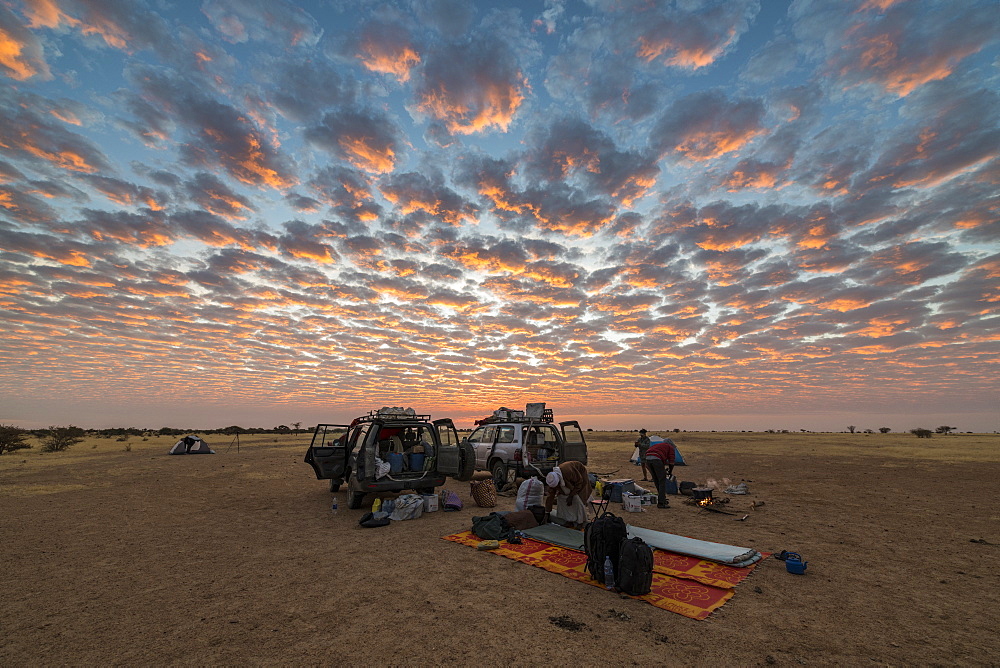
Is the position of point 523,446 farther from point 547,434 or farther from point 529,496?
point 529,496

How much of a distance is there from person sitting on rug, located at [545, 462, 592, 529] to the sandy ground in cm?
183

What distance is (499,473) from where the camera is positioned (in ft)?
43.7

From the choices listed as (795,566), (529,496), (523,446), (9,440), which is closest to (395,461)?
(529,496)

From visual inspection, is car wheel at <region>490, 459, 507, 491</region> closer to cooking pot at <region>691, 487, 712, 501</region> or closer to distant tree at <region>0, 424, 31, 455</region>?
cooking pot at <region>691, 487, 712, 501</region>

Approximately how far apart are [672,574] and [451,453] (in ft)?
19.5

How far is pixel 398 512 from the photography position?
9.27m

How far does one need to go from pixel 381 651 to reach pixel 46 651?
3113 millimetres

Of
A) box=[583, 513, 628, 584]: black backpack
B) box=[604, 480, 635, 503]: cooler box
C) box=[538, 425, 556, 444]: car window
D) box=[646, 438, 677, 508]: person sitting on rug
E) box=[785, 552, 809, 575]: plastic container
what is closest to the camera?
box=[583, 513, 628, 584]: black backpack

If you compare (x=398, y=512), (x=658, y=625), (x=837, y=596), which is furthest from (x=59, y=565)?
(x=837, y=596)

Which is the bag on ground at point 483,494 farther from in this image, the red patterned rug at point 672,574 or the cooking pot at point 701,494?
the cooking pot at point 701,494

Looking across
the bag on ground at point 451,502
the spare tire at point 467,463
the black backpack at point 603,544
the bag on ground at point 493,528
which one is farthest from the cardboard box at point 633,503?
the black backpack at point 603,544

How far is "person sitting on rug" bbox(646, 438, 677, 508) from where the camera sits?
10.5 meters

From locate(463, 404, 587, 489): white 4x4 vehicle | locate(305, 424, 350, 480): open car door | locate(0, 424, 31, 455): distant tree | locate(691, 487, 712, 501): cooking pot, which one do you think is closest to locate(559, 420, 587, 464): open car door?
locate(463, 404, 587, 489): white 4x4 vehicle

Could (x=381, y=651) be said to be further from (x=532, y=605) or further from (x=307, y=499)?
(x=307, y=499)
